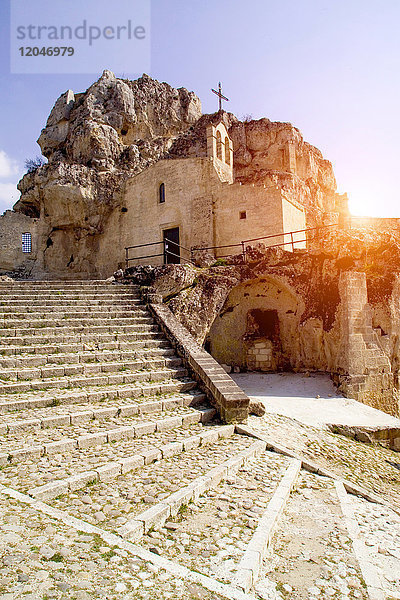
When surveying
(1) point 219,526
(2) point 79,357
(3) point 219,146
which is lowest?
(1) point 219,526

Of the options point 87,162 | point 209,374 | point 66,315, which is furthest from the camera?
point 87,162

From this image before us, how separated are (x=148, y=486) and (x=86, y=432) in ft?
4.85

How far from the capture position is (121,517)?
11.0ft

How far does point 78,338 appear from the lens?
26.3 feet

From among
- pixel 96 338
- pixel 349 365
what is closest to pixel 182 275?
pixel 96 338

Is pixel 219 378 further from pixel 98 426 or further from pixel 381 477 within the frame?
pixel 381 477

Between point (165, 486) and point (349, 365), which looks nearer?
point (165, 486)

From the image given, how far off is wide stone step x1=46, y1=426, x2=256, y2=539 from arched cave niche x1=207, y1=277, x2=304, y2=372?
803cm

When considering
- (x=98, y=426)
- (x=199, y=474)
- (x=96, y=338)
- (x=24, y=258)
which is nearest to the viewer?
(x=199, y=474)

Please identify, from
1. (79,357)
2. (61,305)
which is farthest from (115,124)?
(79,357)

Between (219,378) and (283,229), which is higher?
(283,229)

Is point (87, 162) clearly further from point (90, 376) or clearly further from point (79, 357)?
point (90, 376)

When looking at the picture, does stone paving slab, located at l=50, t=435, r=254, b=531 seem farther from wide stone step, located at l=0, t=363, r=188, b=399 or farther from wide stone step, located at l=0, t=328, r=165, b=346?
wide stone step, located at l=0, t=328, r=165, b=346

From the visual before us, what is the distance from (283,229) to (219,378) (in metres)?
10.9
